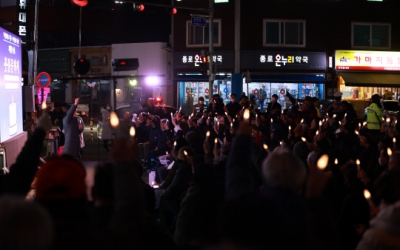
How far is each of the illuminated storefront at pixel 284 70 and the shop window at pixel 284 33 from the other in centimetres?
77

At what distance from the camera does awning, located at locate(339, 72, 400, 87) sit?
120ft

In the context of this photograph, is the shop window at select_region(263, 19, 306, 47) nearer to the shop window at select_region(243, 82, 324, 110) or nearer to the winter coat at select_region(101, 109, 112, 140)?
the shop window at select_region(243, 82, 324, 110)

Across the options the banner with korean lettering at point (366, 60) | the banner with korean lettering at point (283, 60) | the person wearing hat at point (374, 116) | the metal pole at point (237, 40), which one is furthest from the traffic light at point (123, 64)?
the banner with korean lettering at point (366, 60)

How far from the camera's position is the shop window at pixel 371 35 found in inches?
1487

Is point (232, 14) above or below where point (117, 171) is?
above

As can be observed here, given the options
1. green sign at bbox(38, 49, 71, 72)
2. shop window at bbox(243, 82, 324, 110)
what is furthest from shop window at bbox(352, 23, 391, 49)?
green sign at bbox(38, 49, 71, 72)

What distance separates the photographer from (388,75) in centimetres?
3744

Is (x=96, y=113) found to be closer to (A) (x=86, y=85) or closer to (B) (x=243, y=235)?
(A) (x=86, y=85)

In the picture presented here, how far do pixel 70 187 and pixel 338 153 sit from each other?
6.34 metres

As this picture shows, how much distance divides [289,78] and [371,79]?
5.09 metres

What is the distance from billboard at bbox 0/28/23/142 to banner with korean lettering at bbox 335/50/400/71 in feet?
82.3

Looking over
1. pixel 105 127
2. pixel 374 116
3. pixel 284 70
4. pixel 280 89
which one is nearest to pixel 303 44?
pixel 284 70

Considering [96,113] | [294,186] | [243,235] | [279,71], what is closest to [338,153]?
[294,186]

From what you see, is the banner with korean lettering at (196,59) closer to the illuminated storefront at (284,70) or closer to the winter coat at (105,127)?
the illuminated storefront at (284,70)
